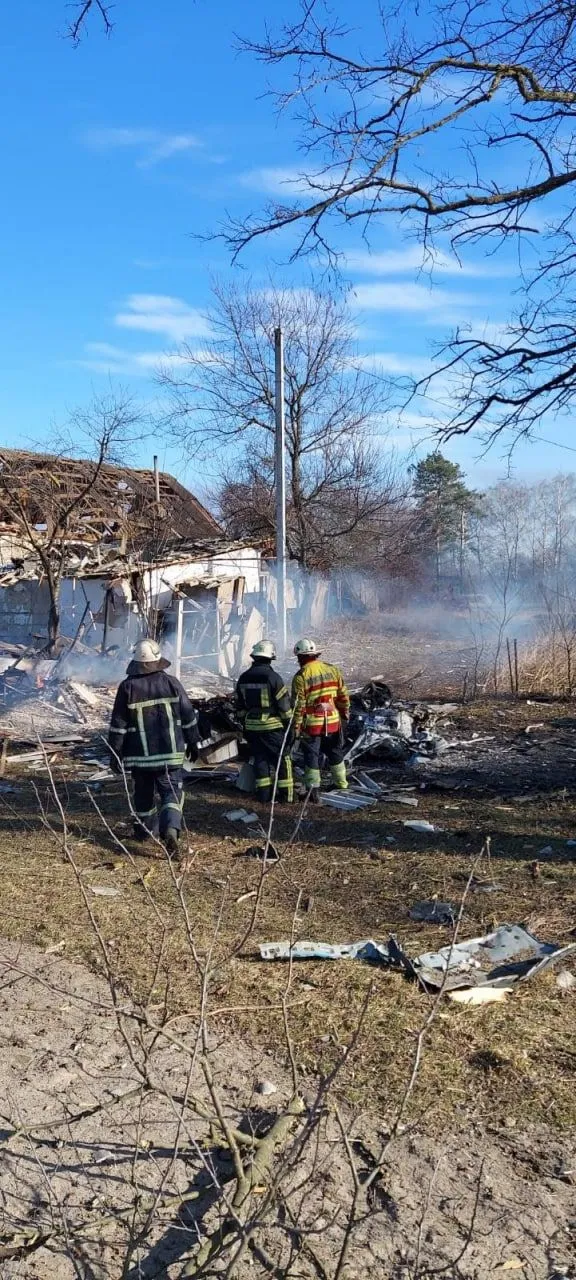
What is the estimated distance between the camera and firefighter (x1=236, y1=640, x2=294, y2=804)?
8.65 meters

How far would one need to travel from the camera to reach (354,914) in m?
6.01

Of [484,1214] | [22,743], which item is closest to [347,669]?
[22,743]

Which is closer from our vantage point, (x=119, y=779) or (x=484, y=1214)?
(x=484, y=1214)

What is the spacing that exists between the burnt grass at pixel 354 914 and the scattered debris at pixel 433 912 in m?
0.09

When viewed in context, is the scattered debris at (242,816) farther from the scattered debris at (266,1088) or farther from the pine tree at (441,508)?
the pine tree at (441,508)

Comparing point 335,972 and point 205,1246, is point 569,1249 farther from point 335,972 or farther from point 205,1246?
point 335,972

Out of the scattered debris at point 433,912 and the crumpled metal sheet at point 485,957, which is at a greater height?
the crumpled metal sheet at point 485,957

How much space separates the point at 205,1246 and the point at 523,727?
10943mm

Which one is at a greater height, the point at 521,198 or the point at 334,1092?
the point at 521,198

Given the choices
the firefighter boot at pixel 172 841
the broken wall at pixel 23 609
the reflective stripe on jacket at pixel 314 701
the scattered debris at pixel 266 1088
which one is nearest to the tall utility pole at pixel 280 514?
the broken wall at pixel 23 609

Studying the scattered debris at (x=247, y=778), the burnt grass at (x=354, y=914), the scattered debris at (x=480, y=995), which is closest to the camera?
the burnt grass at (x=354, y=914)

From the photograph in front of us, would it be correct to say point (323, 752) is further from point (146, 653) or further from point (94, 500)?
point (94, 500)

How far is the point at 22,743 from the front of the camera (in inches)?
485

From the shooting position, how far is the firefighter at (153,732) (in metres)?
7.30
